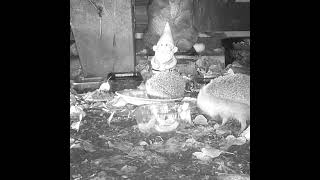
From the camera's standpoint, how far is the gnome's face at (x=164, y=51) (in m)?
2.09

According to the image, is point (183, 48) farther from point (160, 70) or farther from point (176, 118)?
point (176, 118)

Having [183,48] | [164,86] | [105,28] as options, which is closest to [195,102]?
[164,86]

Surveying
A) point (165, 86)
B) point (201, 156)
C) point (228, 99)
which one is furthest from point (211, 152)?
point (165, 86)

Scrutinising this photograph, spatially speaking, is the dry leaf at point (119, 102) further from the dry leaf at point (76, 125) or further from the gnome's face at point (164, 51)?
the gnome's face at point (164, 51)

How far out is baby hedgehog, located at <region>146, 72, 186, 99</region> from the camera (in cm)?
183

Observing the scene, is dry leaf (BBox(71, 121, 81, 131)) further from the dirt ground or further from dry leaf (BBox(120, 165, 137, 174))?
dry leaf (BBox(120, 165, 137, 174))

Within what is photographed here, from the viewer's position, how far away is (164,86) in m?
1.86

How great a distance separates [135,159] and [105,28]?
0.98 m

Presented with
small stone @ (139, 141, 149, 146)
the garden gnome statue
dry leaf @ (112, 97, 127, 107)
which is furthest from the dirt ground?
the garden gnome statue

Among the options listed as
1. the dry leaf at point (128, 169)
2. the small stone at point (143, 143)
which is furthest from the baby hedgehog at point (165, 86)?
the dry leaf at point (128, 169)

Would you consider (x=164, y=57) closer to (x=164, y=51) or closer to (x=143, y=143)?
(x=164, y=51)

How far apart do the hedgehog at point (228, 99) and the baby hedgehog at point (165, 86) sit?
0.12 meters

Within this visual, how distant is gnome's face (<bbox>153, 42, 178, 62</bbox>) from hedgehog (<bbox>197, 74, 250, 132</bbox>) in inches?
14.5

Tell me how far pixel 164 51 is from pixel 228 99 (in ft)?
1.92
